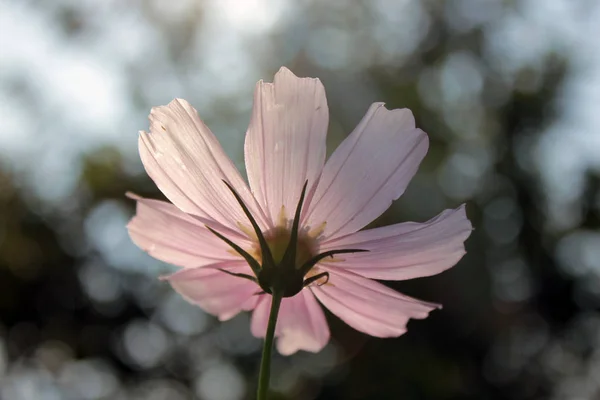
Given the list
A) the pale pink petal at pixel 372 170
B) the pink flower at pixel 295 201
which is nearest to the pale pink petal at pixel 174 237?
the pink flower at pixel 295 201

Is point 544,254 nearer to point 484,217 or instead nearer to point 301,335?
point 484,217

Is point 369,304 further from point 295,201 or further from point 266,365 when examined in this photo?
point 266,365

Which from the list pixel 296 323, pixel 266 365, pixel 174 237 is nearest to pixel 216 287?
pixel 174 237

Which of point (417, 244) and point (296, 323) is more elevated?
point (417, 244)

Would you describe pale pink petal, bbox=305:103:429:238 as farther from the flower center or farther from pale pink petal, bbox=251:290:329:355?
pale pink petal, bbox=251:290:329:355

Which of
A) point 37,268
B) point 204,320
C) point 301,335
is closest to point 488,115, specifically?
point 204,320

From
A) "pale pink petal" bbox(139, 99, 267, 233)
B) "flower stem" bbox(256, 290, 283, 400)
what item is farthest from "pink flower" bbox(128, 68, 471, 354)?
"flower stem" bbox(256, 290, 283, 400)

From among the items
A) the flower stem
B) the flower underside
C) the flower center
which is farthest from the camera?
the flower center
